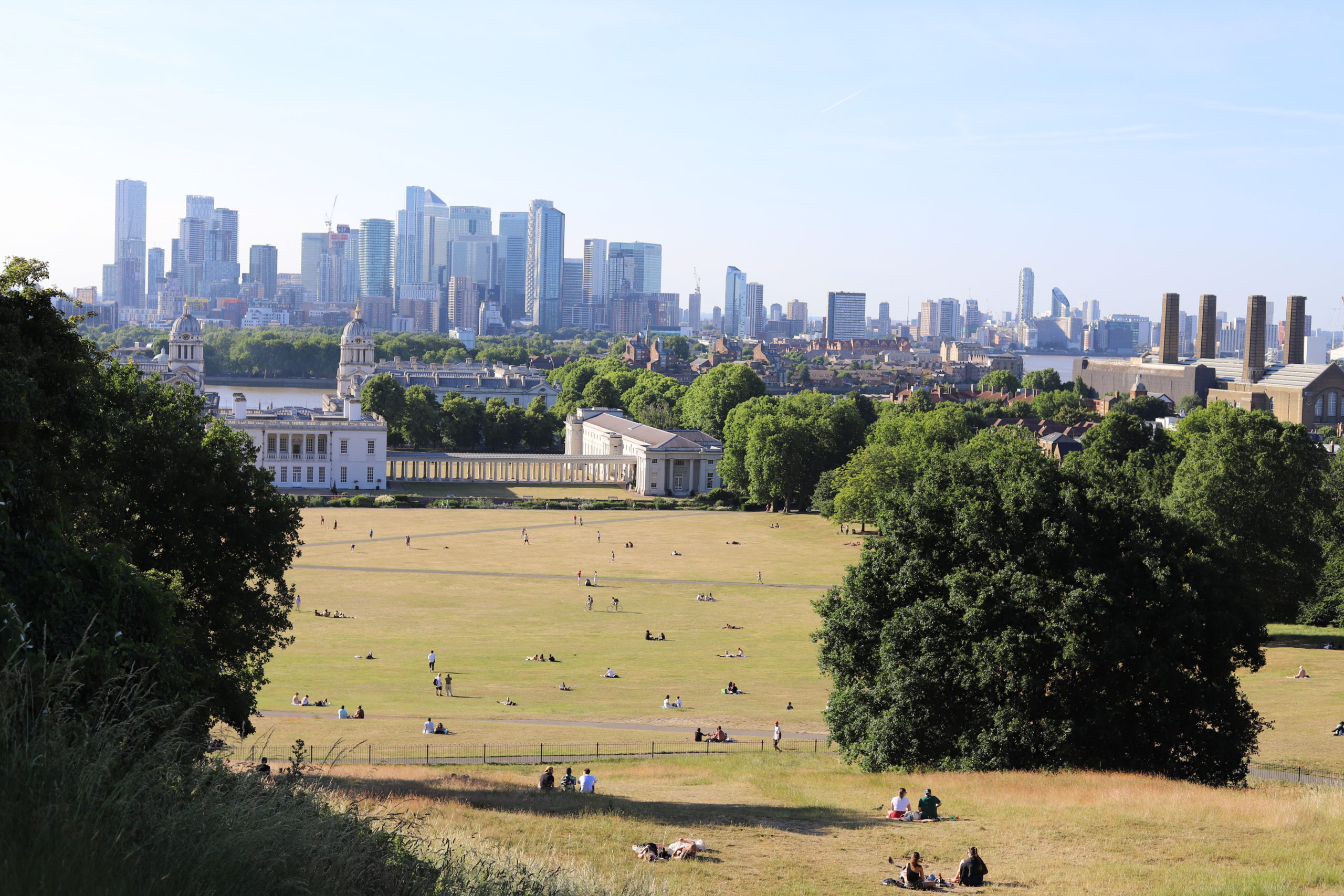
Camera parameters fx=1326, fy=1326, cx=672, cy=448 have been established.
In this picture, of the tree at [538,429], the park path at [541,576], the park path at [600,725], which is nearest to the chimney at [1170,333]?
the tree at [538,429]

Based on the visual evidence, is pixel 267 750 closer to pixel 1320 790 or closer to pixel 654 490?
pixel 1320 790

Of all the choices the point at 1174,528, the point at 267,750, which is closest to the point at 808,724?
the point at 1174,528

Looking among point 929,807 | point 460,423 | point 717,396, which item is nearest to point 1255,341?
point 717,396

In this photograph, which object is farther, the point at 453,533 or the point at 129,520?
the point at 453,533

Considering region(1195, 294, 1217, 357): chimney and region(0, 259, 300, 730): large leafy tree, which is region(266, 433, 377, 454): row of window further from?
region(1195, 294, 1217, 357): chimney

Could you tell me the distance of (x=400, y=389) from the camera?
11669 cm

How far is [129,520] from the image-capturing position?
25703 mm

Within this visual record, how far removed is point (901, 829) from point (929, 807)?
883 millimetres

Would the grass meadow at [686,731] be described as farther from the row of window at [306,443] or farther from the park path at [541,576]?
the row of window at [306,443]

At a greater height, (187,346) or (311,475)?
(187,346)

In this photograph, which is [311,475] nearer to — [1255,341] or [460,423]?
[460,423]

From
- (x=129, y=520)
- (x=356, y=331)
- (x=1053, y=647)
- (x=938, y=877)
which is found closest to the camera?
(x=938, y=877)

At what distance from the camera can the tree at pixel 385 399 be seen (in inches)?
4483

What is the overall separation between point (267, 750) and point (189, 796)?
58.2 feet
